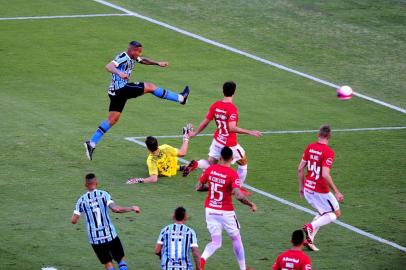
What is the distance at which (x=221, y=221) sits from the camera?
18.8 metres

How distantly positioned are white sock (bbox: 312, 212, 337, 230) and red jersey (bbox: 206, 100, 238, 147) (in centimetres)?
312

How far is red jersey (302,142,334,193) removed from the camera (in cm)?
2027

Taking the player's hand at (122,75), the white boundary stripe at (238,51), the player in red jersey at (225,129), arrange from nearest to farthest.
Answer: the player in red jersey at (225,129)
the player's hand at (122,75)
the white boundary stripe at (238,51)

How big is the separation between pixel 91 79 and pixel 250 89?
484cm

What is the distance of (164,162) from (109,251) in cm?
657

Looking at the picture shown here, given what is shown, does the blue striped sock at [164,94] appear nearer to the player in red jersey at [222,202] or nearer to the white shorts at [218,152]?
the white shorts at [218,152]

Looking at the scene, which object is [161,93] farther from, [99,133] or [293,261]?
[293,261]

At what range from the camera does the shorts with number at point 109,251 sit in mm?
18188

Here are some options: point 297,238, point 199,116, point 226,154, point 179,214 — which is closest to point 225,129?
point 226,154

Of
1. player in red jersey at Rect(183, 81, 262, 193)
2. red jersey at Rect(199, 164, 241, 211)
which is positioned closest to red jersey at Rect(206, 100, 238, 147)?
player in red jersey at Rect(183, 81, 262, 193)

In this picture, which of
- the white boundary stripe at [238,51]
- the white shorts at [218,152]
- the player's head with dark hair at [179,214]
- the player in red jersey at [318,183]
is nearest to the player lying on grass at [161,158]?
the white shorts at [218,152]

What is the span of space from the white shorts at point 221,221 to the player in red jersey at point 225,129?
3538 mm

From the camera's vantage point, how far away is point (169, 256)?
16.9m

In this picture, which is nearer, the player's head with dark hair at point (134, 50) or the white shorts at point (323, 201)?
the white shorts at point (323, 201)
